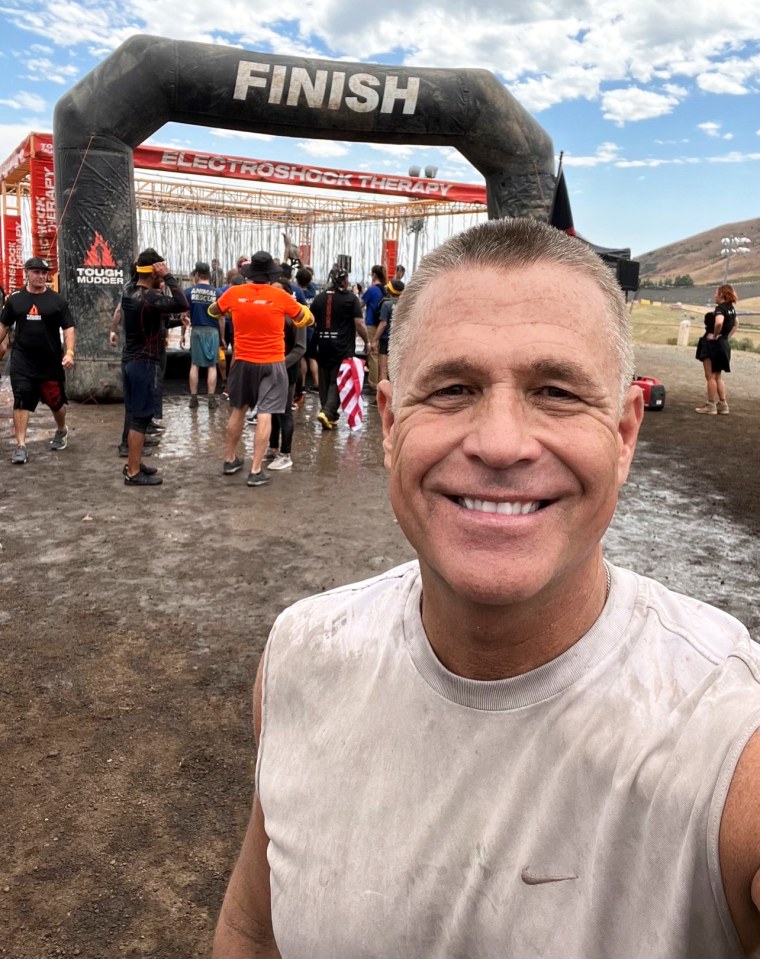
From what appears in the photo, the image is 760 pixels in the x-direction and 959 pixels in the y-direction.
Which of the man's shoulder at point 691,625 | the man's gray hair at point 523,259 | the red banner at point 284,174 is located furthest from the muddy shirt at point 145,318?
the red banner at point 284,174

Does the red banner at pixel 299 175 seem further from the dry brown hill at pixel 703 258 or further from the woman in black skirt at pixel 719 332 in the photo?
the dry brown hill at pixel 703 258

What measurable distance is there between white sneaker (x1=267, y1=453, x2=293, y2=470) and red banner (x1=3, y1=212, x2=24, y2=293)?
502 inches

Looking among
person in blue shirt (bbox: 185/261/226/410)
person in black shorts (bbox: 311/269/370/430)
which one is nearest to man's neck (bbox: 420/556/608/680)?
person in black shorts (bbox: 311/269/370/430)

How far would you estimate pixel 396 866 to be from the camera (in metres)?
1.06

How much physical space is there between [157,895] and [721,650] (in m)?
2.11

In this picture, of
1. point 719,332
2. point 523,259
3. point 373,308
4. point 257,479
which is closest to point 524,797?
point 523,259

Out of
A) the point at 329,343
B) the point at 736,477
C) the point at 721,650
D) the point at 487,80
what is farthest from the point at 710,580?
the point at 487,80

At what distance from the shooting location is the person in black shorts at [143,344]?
6.62 metres

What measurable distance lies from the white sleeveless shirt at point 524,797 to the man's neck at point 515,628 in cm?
2

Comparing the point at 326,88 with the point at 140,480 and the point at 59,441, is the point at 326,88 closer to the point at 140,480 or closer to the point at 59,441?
the point at 59,441

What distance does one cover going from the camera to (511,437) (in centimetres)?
106

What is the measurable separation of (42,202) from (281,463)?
11094 mm

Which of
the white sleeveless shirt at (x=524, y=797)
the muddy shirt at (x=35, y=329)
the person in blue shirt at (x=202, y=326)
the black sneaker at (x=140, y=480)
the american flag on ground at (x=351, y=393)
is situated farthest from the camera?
the person in blue shirt at (x=202, y=326)

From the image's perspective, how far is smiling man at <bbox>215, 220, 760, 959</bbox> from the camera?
0.94 metres
